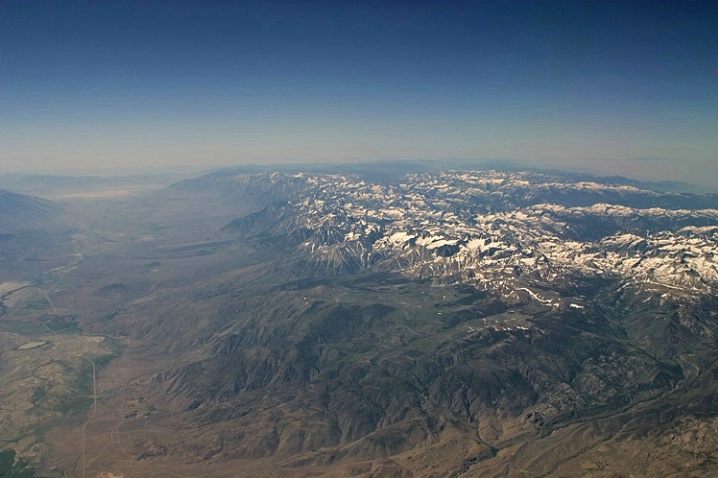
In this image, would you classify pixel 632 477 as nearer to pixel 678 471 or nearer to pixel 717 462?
pixel 678 471

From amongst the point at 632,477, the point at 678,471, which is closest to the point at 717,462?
the point at 678,471
